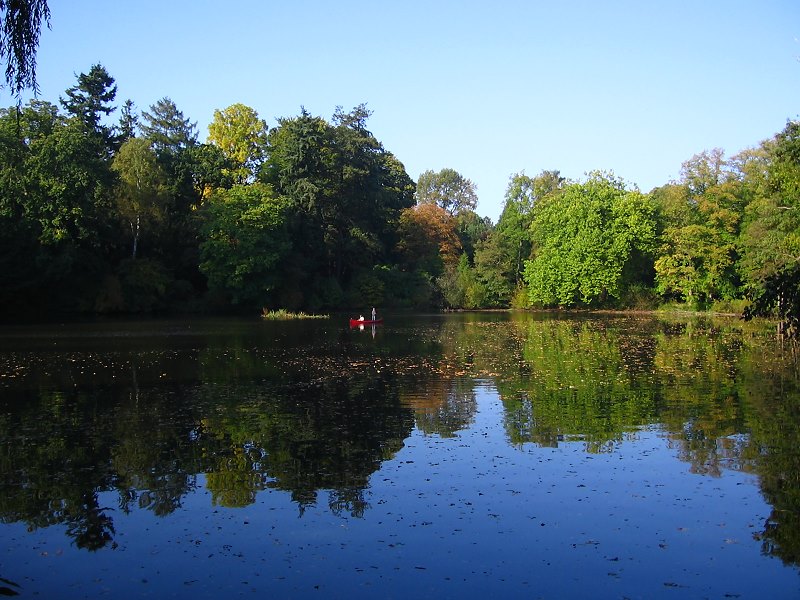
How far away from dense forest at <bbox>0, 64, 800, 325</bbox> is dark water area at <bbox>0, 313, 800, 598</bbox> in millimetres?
33506

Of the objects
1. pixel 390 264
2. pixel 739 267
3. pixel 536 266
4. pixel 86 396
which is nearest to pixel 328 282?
pixel 390 264

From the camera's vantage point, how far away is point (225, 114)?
77.5 meters

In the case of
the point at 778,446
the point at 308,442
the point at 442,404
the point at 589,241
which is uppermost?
the point at 589,241

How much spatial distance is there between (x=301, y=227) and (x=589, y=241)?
2693cm

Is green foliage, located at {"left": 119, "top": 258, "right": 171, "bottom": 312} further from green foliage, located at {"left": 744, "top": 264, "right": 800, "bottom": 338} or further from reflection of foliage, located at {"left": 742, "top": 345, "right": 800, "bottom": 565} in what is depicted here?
green foliage, located at {"left": 744, "top": 264, "right": 800, "bottom": 338}

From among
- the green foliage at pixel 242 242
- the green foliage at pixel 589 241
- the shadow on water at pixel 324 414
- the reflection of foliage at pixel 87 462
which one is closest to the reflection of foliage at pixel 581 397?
the shadow on water at pixel 324 414

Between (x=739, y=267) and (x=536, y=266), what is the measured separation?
18.9m

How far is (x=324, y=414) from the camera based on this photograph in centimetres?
1497

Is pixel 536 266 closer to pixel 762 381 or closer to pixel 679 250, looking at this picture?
pixel 679 250

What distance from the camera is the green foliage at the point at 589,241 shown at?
66125 mm

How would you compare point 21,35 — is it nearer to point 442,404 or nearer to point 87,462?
point 87,462

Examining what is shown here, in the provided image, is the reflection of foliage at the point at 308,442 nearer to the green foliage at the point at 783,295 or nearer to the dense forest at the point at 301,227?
the green foliage at the point at 783,295

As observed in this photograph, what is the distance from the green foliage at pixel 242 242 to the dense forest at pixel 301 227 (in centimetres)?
17

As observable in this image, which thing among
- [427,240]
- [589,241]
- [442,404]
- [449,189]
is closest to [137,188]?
[427,240]
